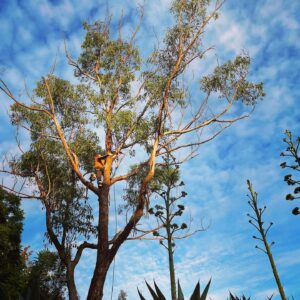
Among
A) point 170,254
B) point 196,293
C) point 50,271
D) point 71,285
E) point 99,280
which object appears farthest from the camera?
point 50,271

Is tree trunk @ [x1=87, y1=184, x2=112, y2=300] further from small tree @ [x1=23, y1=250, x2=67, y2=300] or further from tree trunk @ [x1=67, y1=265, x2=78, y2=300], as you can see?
small tree @ [x1=23, y1=250, x2=67, y2=300]

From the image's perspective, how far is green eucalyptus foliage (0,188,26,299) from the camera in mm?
9086

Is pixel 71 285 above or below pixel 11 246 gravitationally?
below

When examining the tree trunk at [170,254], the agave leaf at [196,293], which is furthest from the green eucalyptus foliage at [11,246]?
the agave leaf at [196,293]

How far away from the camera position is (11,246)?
9734mm

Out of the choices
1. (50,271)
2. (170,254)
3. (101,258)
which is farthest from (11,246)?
(50,271)

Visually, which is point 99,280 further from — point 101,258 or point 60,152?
point 60,152

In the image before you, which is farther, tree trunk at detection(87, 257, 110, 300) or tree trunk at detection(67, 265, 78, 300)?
tree trunk at detection(67, 265, 78, 300)

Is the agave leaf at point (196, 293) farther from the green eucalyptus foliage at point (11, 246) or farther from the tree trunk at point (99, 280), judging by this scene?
the tree trunk at point (99, 280)

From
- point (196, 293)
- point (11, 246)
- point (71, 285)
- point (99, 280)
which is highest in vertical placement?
point (11, 246)

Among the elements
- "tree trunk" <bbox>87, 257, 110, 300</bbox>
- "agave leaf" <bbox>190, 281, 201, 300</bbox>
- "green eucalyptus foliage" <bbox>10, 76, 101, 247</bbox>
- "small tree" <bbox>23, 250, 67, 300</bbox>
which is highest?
"green eucalyptus foliage" <bbox>10, 76, 101, 247</bbox>

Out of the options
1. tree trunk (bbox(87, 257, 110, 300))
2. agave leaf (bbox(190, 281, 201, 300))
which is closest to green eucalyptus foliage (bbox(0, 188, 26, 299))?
tree trunk (bbox(87, 257, 110, 300))

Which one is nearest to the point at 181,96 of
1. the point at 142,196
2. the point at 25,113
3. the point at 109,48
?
the point at 109,48

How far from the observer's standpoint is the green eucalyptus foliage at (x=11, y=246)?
909 cm
